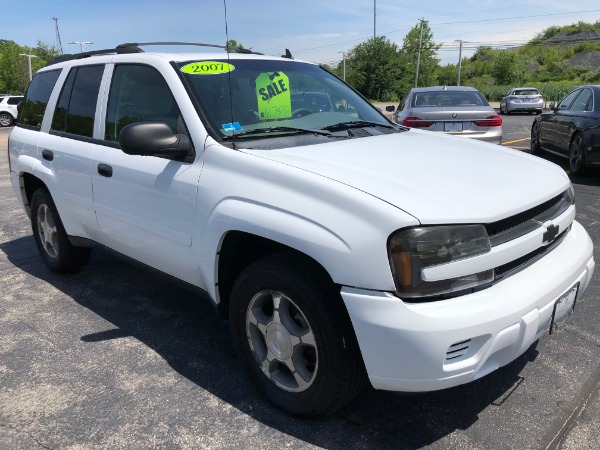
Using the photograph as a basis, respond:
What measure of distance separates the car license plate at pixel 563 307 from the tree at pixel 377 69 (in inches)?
2435

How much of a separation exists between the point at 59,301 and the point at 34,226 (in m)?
1.03

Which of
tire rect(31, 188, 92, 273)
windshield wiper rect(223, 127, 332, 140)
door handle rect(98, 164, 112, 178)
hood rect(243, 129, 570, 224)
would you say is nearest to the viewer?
hood rect(243, 129, 570, 224)

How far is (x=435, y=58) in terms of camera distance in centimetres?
8219

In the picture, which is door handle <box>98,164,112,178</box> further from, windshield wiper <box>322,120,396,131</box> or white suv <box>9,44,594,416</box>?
windshield wiper <box>322,120,396,131</box>

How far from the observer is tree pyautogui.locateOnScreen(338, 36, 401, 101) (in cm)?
6331

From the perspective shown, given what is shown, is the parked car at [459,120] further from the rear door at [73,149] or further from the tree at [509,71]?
the tree at [509,71]

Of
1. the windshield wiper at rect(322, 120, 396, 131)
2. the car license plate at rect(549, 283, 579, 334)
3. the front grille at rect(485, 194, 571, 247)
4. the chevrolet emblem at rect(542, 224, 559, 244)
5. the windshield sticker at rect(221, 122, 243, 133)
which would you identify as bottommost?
the car license plate at rect(549, 283, 579, 334)

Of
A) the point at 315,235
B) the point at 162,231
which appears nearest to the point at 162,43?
the point at 162,231

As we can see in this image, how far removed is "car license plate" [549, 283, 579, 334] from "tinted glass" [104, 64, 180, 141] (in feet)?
6.94

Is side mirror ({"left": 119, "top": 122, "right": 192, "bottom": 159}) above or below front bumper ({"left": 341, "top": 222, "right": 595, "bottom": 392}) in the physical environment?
above

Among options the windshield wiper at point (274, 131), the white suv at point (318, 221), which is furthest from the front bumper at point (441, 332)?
the windshield wiper at point (274, 131)

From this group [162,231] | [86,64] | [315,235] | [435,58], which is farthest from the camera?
[435,58]

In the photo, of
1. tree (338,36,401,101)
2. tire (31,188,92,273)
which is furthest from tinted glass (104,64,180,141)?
tree (338,36,401,101)

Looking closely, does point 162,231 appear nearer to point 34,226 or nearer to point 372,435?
point 372,435
